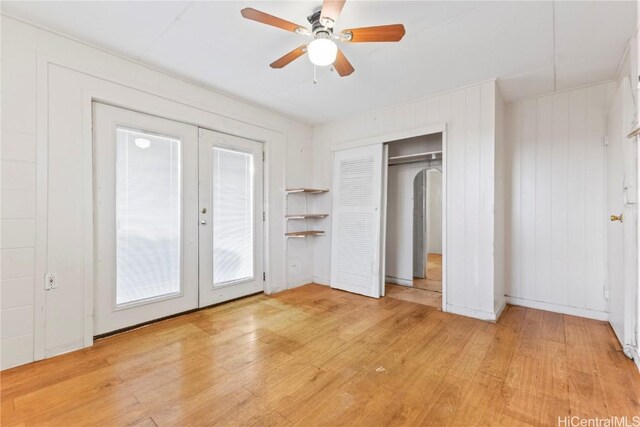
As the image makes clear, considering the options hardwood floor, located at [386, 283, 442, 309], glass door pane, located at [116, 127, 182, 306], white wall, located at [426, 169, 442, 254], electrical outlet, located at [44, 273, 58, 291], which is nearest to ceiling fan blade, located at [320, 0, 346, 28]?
glass door pane, located at [116, 127, 182, 306]

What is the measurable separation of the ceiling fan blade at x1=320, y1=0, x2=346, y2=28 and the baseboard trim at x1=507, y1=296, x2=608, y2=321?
12.0 feet

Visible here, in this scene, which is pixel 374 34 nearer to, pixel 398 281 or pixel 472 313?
pixel 472 313

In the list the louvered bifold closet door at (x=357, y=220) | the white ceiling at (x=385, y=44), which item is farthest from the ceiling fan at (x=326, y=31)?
the louvered bifold closet door at (x=357, y=220)

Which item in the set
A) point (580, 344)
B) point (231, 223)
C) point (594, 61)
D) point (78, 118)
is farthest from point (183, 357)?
point (594, 61)

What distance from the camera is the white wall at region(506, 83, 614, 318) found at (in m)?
2.95

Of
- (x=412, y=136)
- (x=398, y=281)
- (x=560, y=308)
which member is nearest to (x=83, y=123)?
(x=412, y=136)

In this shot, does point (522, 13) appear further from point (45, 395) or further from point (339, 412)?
point (45, 395)

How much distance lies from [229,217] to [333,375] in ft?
7.34

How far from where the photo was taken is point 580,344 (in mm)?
2361

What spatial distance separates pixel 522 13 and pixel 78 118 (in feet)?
11.5

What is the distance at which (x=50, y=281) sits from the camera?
7.03ft

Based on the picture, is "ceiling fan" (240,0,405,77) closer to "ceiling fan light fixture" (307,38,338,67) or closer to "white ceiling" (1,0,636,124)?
"ceiling fan light fixture" (307,38,338,67)

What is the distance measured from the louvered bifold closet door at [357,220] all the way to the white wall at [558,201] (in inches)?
64.7

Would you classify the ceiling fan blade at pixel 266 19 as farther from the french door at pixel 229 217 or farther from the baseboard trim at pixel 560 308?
the baseboard trim at pixel 560 308
